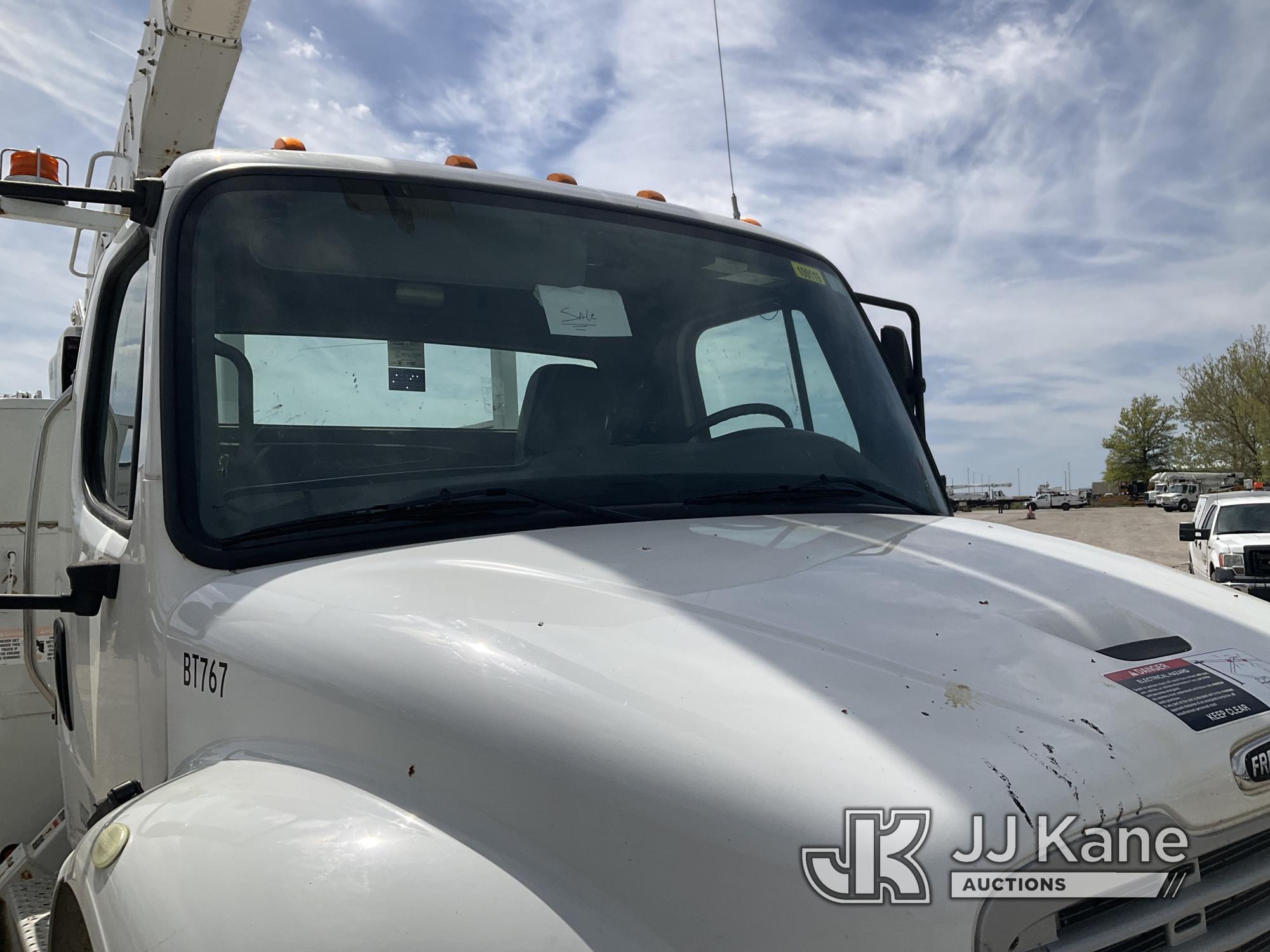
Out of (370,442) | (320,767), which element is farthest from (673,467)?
(320,767)

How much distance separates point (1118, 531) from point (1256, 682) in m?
37.4

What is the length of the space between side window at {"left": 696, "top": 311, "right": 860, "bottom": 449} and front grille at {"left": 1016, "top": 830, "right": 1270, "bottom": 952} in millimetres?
1467

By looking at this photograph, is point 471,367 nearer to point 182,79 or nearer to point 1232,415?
point 182,79

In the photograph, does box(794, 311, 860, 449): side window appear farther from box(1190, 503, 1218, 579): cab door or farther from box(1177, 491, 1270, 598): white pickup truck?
box(1190, 503, 1218, 579): cab door

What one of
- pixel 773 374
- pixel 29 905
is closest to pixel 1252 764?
pixel 773 374

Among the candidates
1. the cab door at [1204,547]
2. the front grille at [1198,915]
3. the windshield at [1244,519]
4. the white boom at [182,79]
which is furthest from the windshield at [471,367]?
the windshield at [1244,519]

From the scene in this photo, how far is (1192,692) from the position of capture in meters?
1.37

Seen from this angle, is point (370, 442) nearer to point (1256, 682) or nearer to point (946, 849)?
point (946, 849)

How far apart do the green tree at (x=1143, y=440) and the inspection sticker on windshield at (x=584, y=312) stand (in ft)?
285

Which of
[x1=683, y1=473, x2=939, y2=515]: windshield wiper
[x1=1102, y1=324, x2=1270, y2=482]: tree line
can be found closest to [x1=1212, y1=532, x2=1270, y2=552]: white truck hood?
[x1=683, y1=473, x2=939, y2=515]: windshield wiper

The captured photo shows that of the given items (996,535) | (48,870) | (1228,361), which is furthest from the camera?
(1228,361)

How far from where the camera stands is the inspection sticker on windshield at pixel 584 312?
2389mm

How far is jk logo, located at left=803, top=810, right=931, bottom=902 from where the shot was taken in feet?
3.34

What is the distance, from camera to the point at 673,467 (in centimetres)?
217
